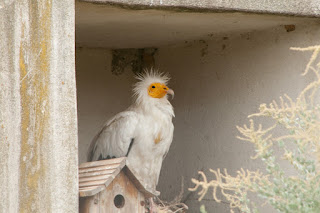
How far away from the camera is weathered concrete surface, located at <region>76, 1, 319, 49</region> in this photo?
15.4 ft

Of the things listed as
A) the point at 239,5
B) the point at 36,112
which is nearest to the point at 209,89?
the point at 239,5

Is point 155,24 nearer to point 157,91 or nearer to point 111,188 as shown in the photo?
point 157,91

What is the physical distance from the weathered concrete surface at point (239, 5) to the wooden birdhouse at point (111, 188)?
0.96m

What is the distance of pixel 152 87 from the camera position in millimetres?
6168

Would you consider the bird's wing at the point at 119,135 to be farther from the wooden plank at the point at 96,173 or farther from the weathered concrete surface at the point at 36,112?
the weathered concrete surface at the point at 36,112

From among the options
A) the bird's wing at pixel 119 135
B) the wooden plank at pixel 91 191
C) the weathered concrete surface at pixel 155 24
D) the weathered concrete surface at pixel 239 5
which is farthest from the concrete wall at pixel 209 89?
the wooden plank at pixel 91 191

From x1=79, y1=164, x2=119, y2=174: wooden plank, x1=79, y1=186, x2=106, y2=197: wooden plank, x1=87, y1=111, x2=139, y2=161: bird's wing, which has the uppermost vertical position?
x1=87, y1=111, x2=139, y2=161: bird's wing

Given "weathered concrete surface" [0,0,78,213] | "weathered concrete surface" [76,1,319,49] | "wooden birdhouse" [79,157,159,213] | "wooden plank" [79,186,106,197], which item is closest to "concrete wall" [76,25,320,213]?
"weathered concrete surface" [76,1,319,49]

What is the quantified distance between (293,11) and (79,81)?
2.66 m

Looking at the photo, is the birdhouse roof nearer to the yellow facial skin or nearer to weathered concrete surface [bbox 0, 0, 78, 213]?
weathered concrete surface [bbox 0, 0, 78, 213]

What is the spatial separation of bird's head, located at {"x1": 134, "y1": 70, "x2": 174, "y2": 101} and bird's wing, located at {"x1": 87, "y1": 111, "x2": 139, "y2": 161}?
28 centimetres

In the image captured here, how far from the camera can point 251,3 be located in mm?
4508

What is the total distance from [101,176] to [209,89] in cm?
194

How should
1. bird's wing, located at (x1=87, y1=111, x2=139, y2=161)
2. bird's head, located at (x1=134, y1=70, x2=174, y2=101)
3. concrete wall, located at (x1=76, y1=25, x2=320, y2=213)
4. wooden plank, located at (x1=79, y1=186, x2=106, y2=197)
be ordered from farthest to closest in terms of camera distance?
bird's head, located at (x1=134, y1=70, x2=174, y2=101), bird's wing, located at (x1=87, y1=111, x2=139, y2=161), concrete wall, located at (x1=76, y1=25, x2=320, y2=213), wooden plank, located at (x1=79, y1=186, x2=106, y2=197)
